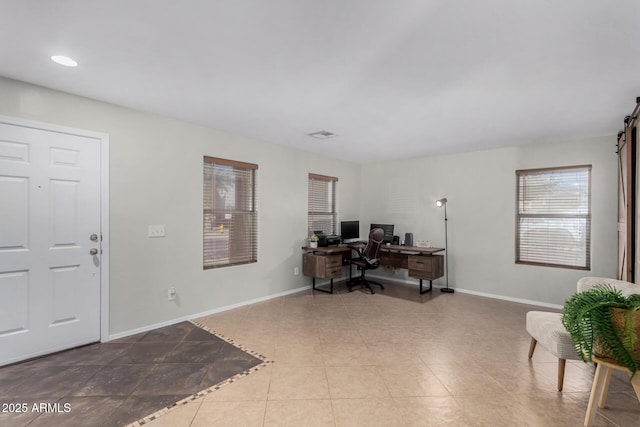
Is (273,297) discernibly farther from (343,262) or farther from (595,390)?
(595,390)

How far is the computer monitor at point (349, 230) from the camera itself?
5.73m

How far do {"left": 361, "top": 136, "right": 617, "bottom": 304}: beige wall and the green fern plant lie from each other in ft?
11.3

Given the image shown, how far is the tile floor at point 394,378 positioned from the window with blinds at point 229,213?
2.60ft

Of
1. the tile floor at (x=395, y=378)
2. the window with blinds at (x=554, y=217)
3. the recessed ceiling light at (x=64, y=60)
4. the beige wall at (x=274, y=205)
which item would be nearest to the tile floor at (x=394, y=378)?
the tile floor at (x=395, y=378)

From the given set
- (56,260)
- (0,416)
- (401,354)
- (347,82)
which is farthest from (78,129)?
(401,354)

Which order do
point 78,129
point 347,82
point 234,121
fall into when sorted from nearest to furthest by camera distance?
1. point 347,82
2. point 78,129
3. point 234,121

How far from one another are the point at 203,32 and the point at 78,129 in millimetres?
1937

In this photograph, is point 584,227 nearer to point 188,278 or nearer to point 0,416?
point 188,278

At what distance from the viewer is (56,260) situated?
111 inches

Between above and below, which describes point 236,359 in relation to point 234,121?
below

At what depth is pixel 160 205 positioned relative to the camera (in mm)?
3482

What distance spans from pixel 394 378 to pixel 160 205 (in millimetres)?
3000

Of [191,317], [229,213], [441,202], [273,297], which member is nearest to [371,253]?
[441,202]

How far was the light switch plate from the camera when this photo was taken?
3.39m
